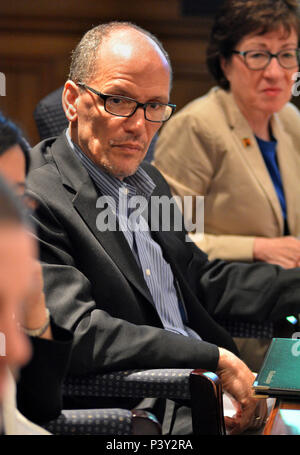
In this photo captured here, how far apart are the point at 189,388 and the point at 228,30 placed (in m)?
1.70

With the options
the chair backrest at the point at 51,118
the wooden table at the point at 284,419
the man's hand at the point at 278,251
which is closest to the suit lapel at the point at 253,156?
the man's hand at the point at 278,251

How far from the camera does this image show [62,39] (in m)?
4.99

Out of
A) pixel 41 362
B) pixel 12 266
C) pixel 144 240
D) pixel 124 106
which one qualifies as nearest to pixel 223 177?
pixel 144 240

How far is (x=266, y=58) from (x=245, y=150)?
1.15ft

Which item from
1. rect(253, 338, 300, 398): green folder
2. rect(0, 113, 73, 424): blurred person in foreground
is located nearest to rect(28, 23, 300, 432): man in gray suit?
rect(253, 338, 300, 398): green folder

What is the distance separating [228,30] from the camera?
299cm

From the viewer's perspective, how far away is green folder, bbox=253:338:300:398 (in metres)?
1.61

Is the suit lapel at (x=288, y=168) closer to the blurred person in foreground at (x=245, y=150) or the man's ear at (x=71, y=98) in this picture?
the blurred person in foreground at (x=245, y=150)

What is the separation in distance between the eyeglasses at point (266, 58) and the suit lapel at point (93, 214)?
3.88 ft

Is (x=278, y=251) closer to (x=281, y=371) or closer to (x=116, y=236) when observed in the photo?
(x=116, y=236)

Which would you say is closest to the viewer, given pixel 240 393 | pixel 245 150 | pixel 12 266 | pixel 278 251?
pixel 12 266

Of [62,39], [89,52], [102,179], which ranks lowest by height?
[102,179]

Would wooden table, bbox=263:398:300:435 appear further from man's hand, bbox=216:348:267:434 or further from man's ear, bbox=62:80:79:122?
man's ear, bbox=62:80:79:122

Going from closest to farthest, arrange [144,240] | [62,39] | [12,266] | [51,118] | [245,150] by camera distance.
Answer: [12,266] < [144,240] < [51,118] < [245,150] < [62,39]
